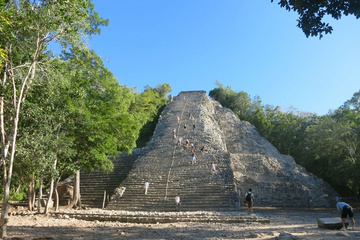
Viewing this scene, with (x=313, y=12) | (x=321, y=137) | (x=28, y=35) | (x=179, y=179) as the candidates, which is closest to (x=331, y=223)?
(x=313, y=12)

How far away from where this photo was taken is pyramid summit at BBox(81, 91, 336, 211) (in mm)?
15133

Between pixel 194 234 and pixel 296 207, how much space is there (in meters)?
→ 13.8

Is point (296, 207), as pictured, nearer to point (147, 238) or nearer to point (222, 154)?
point (222, 154)

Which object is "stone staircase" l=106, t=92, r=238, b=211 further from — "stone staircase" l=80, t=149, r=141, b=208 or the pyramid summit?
"stone staircase" l=80, t=149, r=141, b=208

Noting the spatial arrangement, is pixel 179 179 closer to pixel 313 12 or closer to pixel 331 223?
pixel 331 223

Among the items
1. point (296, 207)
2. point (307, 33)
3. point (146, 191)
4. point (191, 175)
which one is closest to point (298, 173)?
point (296, 207)

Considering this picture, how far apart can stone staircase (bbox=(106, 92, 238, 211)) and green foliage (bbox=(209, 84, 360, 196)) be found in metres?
8.03

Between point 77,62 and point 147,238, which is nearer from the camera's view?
point 147,238

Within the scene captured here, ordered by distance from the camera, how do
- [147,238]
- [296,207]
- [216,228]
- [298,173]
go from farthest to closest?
1. [298,173]
2. [296,207]
3. [216,228]
4. [147,238]

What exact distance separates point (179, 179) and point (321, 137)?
40.4ft

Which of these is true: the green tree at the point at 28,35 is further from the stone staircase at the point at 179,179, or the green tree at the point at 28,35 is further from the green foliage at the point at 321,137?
the green foliage at the point at 321,137

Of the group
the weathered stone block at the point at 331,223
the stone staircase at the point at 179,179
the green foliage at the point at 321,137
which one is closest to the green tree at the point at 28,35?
the stone staircase at the point at 179,179

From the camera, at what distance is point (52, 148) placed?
10.4 meters

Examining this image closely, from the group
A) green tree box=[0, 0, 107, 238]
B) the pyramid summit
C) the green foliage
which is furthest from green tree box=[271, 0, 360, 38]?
the green foliage
